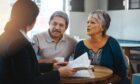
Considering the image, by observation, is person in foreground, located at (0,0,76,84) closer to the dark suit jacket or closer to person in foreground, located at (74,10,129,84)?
the dark suit jacket

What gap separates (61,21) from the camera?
2.67 m

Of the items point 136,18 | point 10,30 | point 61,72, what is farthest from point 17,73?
point 136,18

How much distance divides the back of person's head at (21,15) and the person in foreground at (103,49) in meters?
1.06

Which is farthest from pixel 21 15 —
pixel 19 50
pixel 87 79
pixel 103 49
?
pixel 103 49

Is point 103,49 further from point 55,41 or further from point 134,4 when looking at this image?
point 134,4

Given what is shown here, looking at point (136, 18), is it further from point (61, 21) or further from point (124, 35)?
point (61, 21)

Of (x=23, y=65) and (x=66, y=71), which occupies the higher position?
(x=23, y=65)

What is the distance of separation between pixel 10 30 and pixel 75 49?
1.18 meters

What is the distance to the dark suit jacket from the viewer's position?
149 cm

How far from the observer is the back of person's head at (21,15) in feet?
5.11

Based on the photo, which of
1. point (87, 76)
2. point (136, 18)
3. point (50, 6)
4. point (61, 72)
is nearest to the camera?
point (61, 72)

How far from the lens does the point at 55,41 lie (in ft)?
8.93

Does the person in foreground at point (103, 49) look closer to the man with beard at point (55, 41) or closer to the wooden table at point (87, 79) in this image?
the man with beard at point (55, 41)

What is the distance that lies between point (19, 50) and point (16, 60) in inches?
2.3
